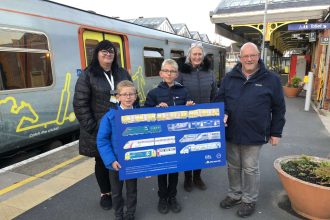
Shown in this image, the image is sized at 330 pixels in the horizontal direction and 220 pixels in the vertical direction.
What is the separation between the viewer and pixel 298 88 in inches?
476

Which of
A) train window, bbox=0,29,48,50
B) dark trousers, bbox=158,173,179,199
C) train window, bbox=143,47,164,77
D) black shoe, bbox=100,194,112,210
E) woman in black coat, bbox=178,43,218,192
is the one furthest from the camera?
train window, bbox=143,47,164,77

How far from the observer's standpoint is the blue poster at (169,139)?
253 centimetres

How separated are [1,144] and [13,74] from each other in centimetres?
102

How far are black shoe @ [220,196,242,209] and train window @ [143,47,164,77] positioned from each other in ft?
17.0

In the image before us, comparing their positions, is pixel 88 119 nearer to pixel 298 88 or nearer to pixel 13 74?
pixel 13 74

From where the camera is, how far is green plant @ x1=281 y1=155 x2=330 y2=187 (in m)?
2.70

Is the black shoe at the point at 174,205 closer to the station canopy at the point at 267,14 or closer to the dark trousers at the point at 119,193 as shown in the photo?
the dark trousers at the point at 119,193

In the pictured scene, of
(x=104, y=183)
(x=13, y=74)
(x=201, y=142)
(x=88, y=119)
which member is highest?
(x=13, y=74)

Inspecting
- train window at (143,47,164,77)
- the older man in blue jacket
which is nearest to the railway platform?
the older man in blue jacket

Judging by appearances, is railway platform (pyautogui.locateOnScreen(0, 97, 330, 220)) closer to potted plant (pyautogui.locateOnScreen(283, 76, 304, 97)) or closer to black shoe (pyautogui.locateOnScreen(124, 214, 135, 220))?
black shoe (pyautogui.locateOnScreen(124, 214, 135, 220))

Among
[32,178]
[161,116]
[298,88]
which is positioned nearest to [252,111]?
[161,116]

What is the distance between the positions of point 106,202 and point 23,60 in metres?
2.61

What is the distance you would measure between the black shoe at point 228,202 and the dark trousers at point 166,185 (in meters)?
0.57

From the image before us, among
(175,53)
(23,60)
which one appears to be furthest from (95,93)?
(175,53)
